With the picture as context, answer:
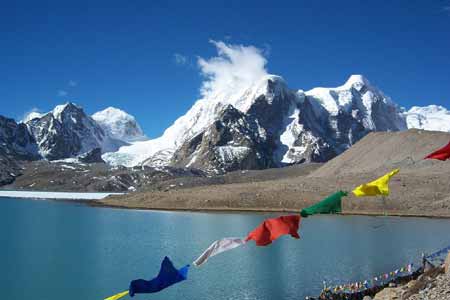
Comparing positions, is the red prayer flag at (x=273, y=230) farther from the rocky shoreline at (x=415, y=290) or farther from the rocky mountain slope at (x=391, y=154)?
the rocky mountain slope at (x=391, y=154)

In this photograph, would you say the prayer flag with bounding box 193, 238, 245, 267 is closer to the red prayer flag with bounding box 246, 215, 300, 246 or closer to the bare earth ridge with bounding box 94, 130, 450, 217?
the red prayer flag with bounding box 246, 215, 300, 246

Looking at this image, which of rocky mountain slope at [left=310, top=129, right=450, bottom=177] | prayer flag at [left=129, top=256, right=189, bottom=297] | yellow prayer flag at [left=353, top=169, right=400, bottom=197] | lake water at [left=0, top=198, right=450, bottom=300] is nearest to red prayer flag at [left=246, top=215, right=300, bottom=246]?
prayer flag at [left=129, top=256, right=189, bottom=297]

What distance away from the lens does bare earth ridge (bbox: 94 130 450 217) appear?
9956 centimetres

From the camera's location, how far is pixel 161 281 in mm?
18516

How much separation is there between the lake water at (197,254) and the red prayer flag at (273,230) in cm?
1372

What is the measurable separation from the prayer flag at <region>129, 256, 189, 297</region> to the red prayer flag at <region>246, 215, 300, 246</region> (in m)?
3.15

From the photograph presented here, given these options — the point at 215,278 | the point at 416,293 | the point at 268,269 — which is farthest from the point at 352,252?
the point at 416,293

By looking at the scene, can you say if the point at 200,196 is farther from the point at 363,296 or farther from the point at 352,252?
the point at 363,296

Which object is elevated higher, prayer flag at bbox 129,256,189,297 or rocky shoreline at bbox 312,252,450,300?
prayer flag at bbox 129,256,189,297

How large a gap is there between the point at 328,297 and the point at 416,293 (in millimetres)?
7297

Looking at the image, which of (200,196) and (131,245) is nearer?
(131,245)

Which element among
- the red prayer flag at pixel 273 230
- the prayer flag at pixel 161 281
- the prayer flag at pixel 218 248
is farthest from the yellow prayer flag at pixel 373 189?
the prayer flag at pixel 161 281

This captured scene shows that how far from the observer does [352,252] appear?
163ft

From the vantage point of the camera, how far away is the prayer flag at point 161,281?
18.3 metres
